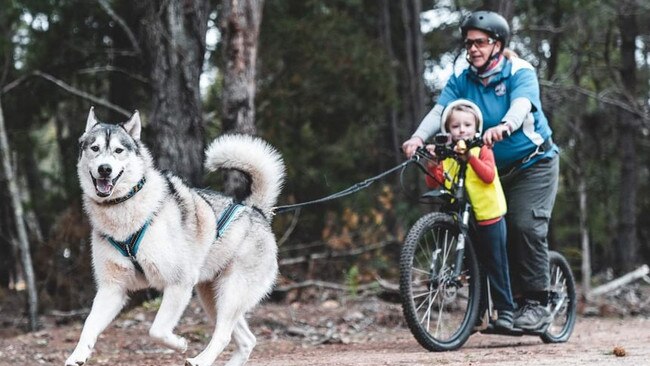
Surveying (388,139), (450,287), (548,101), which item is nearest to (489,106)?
(450,287)

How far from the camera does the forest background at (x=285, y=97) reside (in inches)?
404

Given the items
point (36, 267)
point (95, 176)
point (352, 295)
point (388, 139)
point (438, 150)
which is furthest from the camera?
point (388, 139)

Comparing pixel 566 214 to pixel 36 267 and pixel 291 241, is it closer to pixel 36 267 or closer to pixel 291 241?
pixel 291 241

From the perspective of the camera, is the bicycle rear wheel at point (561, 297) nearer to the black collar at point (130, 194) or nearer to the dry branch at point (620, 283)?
the black collar at point (130, 194)

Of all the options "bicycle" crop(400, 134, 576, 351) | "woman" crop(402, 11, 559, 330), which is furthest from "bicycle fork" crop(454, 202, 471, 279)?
"woman" crop(402, 11, 559, 330)

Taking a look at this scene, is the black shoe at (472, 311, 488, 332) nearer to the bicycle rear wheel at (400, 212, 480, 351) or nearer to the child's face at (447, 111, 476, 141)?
the bicycle rear wheel at (400, 212, 480, 351)

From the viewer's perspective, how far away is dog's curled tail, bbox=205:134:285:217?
5566mm

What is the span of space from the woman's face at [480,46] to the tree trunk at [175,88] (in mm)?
4468

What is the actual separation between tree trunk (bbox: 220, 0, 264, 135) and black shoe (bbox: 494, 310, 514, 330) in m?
3.73

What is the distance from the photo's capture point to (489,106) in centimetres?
675

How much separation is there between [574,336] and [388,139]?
13.5 metres

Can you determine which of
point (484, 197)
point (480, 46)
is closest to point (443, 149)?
point (484, 197)

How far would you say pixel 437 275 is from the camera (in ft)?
21.5

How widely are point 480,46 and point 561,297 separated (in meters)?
2.61
